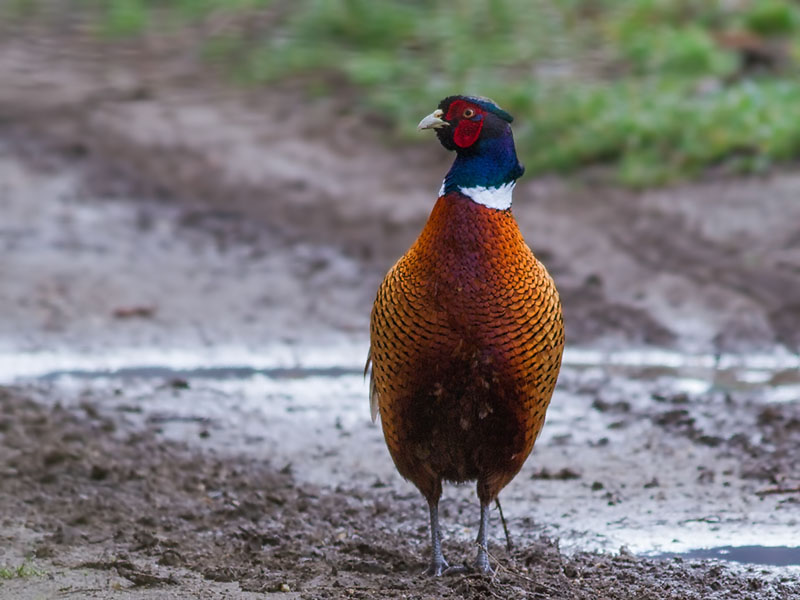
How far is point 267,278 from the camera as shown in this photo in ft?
25.0

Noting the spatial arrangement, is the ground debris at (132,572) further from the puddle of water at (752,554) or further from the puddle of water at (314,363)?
the puddle of water at (314,363)

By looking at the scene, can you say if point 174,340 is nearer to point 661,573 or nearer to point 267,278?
point 267,278

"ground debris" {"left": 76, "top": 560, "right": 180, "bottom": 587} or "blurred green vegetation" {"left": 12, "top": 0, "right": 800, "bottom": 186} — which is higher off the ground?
"blurred green vegetation" {"left": 12, "top": 0, "right": 800, "bottom": 186}

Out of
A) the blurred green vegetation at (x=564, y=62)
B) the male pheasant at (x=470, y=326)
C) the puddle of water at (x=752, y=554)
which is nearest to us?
the male pheasant at (x=470, y=326)

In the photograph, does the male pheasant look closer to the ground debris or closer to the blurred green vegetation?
the ground debris

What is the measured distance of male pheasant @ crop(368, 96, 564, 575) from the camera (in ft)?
11.9

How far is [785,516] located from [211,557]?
208cm

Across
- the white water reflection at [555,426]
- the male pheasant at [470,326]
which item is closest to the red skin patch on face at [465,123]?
the male pheasant at [470,326]

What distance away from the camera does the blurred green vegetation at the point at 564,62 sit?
28.6ft

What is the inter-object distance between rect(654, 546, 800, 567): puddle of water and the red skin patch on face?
5.25 feet

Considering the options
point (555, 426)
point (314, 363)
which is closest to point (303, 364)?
point (314, 363)

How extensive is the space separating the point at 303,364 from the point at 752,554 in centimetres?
291

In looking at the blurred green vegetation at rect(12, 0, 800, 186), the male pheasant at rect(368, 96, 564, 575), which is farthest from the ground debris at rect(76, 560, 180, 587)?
the blurred green vegetation at rect(12, 0, 800, 186)

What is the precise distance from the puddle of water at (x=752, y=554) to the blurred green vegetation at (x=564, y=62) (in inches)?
172
